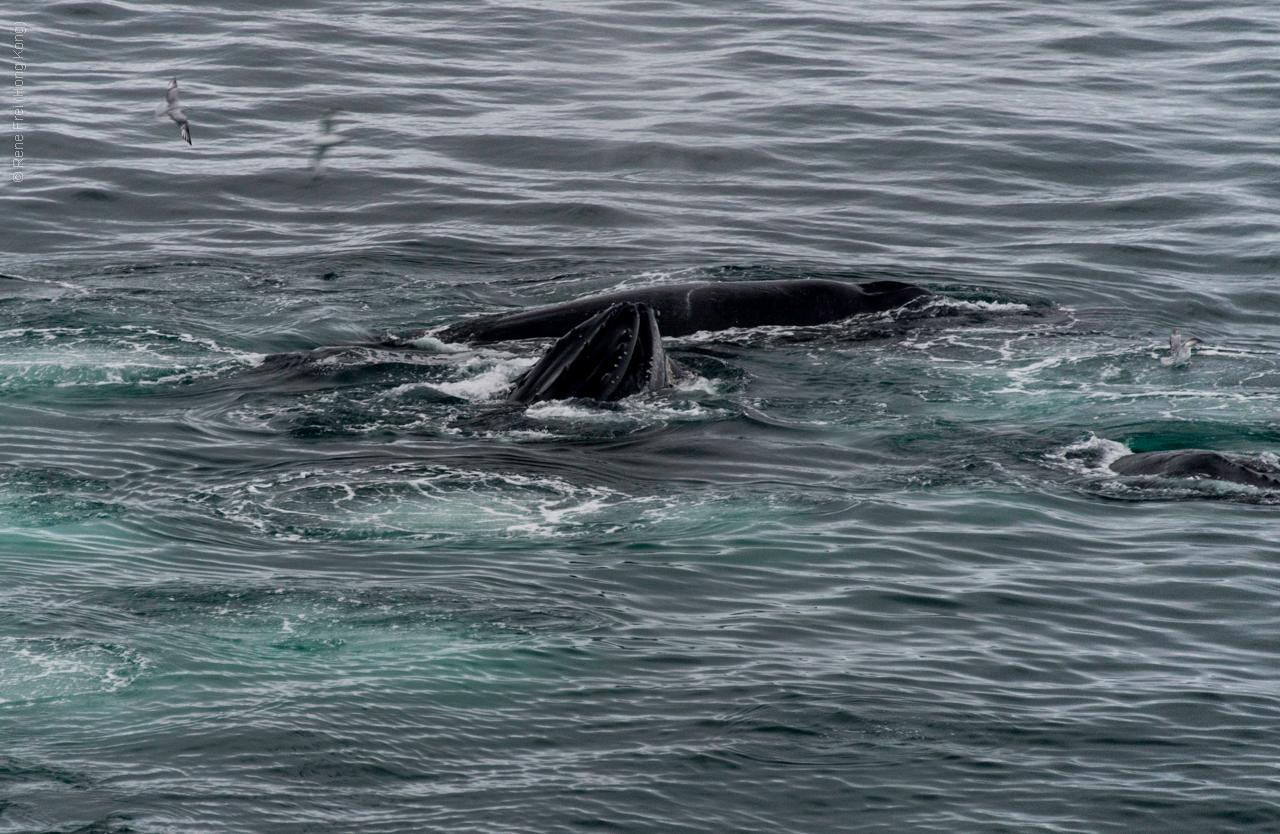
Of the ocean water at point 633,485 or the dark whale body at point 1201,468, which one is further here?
the dark whale body at point 1201,468

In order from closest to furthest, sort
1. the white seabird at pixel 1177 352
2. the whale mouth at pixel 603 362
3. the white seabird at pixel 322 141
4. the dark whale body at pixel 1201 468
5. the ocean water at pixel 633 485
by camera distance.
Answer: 1. the ocean water at pixel 633 485
2. the dark whale body at pixel 1201 468
3. the whale mouth at pixel 603 362
4. the white seabird at pixel 1177 352
5. the white seabird at pixel 322 141

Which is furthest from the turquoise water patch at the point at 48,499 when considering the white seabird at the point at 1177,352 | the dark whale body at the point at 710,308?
the white seabird at the point at 1177,352

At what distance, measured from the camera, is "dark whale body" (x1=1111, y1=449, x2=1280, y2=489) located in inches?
496

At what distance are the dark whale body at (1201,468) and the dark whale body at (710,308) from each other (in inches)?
199

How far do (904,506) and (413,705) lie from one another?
188 inches

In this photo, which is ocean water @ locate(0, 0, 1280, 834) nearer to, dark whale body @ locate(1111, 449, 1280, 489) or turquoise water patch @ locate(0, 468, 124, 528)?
turquoise water patch @ locate(0, 468, 124, 528)

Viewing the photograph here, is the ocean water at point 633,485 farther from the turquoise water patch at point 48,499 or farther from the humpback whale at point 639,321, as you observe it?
the humpback whale at point 639,321

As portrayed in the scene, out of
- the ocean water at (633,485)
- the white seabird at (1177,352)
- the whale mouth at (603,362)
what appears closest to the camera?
the ocean water at (633,485)

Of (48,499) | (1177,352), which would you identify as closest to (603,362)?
(48,499)

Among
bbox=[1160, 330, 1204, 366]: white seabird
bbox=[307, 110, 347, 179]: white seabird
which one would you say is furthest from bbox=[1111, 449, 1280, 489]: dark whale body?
bbox=[307, 110, 347, 179]: white seabird

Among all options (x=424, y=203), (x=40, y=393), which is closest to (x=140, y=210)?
(x=424, y=203)

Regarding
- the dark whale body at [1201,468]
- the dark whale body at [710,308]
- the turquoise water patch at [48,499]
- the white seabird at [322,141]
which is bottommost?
the dark whale body at [1201,468]

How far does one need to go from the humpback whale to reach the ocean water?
34cm

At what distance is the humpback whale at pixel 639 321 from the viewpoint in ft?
47.3
